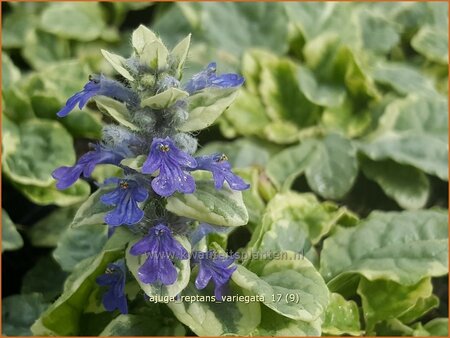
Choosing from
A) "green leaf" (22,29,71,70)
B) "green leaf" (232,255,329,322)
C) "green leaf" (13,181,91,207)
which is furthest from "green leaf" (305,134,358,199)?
"green leaf" (22,29,71,70)

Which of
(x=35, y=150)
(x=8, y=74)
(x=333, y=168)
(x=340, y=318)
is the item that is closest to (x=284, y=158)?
(x=333, y=168)

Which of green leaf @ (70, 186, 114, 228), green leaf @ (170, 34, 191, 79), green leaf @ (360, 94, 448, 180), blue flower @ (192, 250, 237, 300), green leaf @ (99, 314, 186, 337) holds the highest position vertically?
green leaf @ (170, 34, 191, 79)

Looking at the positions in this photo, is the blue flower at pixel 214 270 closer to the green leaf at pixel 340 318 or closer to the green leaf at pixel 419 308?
Answer: the green leaf at pixel 340 318

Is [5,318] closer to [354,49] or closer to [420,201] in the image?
[420,201]

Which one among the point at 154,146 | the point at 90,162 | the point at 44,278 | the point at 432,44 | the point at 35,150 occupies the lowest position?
the point at 44,278

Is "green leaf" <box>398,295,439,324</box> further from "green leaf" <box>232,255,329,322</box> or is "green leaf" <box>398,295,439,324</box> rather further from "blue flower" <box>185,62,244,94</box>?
"blue flower" <box>185,62,244,94</box>

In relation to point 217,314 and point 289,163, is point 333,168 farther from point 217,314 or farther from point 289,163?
point 217,314

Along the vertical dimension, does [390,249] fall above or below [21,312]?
above
